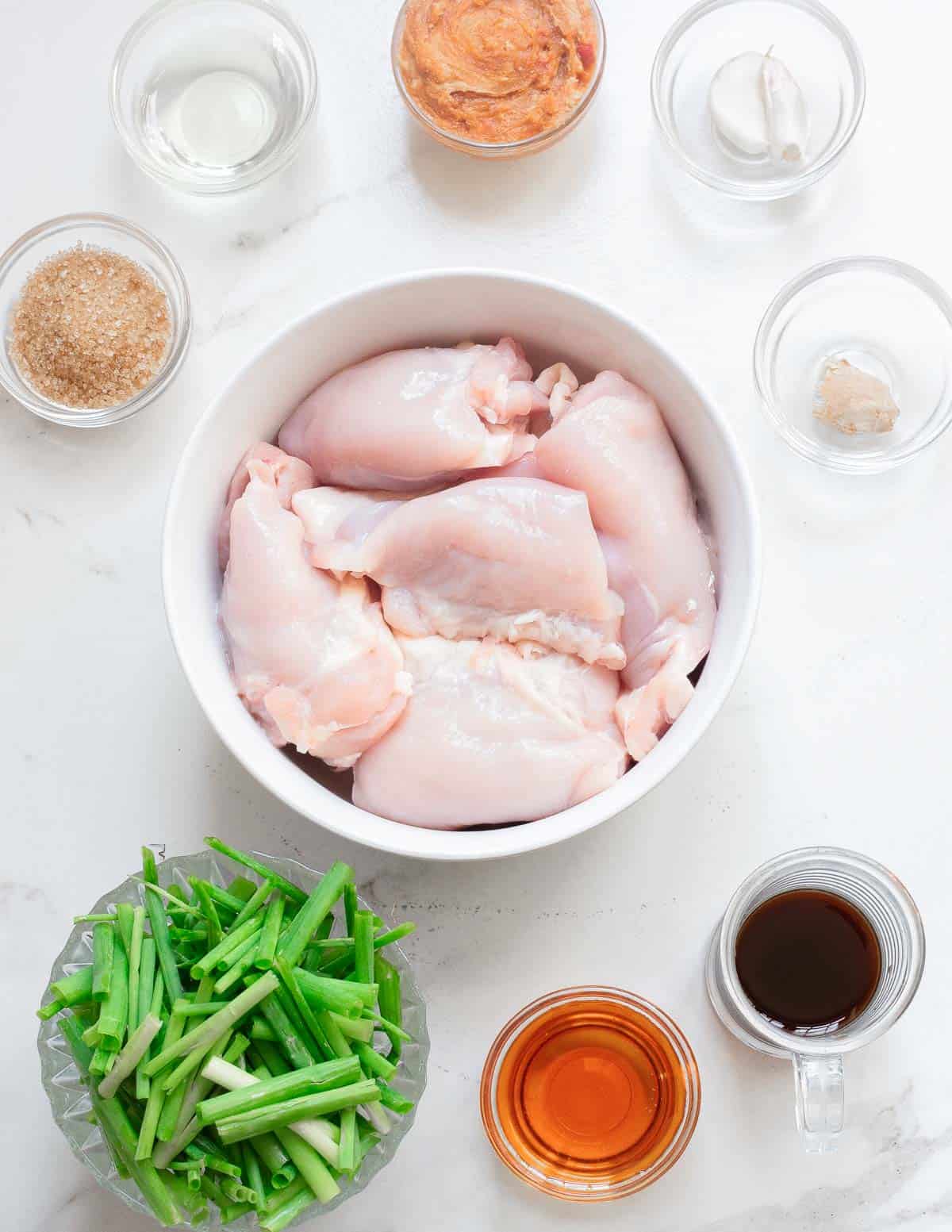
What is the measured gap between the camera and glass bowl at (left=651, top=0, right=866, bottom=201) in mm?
1608

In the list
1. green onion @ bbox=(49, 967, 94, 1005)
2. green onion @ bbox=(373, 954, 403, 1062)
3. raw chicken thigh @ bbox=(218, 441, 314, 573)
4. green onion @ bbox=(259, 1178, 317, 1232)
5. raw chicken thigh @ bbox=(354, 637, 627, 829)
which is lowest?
green onion @ bbox=(259, 1178, 317, 1232)

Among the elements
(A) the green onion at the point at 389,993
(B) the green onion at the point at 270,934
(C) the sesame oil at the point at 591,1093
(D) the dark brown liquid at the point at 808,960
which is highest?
(B) the green onion at the point at 270,934

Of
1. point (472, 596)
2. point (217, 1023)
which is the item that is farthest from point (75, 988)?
point (472, 596)

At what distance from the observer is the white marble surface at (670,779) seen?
1564mm

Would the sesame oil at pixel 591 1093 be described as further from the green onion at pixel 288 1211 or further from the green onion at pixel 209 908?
the green onion at pixel 209 908

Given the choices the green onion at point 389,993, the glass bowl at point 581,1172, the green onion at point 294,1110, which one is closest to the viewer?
the green onion at point 294,1110

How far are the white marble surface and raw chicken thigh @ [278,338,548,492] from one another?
0.24 meters

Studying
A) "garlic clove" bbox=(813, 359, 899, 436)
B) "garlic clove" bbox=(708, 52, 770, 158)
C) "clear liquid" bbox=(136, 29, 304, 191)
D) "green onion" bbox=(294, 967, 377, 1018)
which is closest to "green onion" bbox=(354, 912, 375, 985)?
"green onion" bbox=(294, 967, 377, 1018)

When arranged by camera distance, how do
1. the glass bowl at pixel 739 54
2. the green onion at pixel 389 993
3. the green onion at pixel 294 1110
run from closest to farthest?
1. the green onion at pixel 294 1110
2. the green onion at pixel 389 993
3. the glass bowl at pixel 739 54

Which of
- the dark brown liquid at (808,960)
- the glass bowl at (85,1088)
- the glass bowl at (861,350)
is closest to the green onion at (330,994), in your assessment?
the glass bowl at (85,1088)

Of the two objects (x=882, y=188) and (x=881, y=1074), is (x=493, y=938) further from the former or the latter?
(x=882, y=188)

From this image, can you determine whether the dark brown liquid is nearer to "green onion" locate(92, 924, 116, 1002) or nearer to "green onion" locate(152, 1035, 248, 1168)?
"green onion" locate(152, 1035, 248, 1168)

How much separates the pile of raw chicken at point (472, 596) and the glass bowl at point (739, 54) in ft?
1.39

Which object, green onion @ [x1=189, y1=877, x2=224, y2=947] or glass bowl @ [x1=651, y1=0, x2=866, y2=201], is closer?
green onion @ [x1=189, y1=877, x2=224, y2=947]
